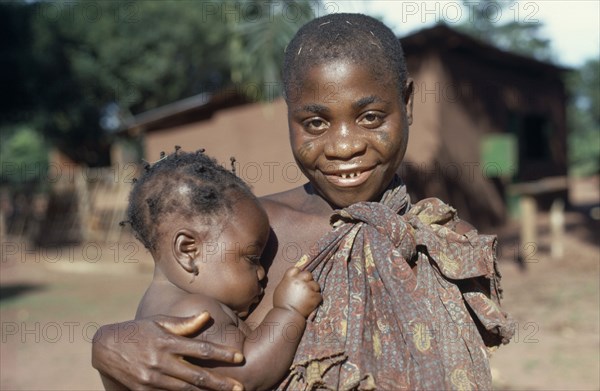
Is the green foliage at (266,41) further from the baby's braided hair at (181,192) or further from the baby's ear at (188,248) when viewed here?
the baby's ear at (188,248)

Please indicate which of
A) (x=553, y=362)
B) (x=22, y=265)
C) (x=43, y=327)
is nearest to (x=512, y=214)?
(x=553, y=362)

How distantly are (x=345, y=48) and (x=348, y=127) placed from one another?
221mm

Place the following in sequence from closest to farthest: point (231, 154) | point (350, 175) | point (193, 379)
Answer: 1. point (193, 379)
2. point (350, 175)
3. point (231, 154)

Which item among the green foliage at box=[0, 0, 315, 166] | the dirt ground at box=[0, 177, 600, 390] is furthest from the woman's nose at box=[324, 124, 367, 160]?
the green foliage at box=[0, 0, 315, 166]

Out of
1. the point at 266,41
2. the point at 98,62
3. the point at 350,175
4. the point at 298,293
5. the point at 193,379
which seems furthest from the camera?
the point at 98,62

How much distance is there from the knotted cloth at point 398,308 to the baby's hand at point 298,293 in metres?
0.04

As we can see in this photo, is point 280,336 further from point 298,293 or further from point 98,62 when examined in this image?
point 98,62

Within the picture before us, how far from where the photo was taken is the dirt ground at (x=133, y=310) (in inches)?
223

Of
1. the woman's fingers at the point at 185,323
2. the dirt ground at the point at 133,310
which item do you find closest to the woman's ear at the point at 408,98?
the woman's fingers at the point at 185,323

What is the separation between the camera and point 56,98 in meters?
19.3

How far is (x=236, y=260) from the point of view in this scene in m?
1.87

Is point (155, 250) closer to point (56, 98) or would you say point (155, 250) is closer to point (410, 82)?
point (410, 82)

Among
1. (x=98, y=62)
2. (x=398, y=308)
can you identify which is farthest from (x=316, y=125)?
(x=98, y=62)

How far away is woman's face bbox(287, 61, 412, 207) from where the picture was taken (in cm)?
176
